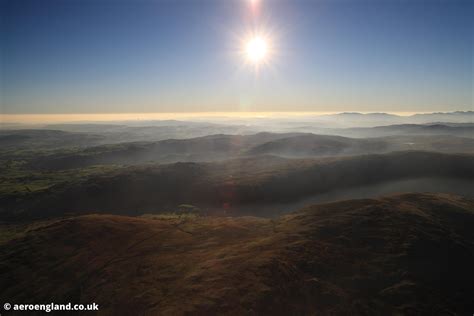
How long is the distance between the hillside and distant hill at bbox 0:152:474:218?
43.5 metres

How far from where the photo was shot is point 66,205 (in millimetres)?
100750

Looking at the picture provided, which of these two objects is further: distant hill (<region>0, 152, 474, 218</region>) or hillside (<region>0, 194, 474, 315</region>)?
distant hill (<region>0, 152, 474, 218</region>)

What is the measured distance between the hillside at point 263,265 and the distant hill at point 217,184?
43.5 m

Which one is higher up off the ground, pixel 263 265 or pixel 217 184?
pixel 263 265

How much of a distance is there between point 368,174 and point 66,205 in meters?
124

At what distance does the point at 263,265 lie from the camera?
113ft

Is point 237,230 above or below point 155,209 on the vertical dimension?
above

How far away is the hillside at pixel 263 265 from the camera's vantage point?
1136 inches

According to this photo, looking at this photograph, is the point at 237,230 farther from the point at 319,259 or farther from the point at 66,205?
the point at 66,205

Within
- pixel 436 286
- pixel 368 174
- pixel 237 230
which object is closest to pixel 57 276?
pixel 237 230

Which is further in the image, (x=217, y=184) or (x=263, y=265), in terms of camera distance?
(x=217, y=184)

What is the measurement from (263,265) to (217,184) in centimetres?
7986

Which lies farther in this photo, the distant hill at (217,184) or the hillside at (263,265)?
the distant hill at (217,184)

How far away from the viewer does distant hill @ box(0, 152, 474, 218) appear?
99938 millimetres
